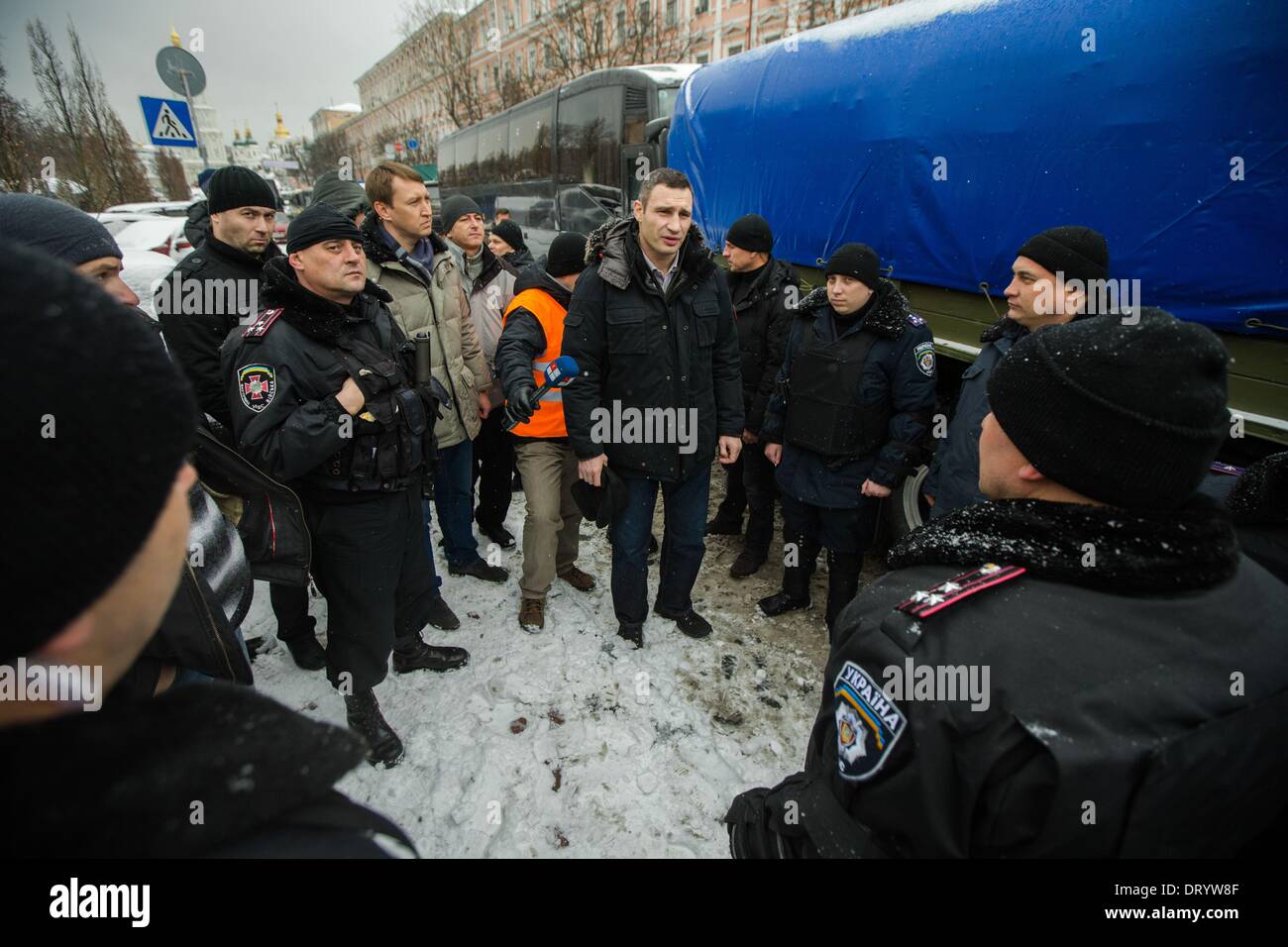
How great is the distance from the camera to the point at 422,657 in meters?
2.92

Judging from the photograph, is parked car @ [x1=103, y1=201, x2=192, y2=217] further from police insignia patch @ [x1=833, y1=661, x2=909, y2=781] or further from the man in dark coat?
police insignia patch @ [x1=833, y1=661, x2=909, y2=781]

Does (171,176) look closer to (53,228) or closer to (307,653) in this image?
(53,228)

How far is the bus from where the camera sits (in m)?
8.49

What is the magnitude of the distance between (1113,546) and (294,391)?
88.7 inches

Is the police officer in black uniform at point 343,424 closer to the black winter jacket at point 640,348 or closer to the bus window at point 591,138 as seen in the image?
the black winter jacket at point 640,348

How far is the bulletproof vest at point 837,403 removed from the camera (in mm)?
2934

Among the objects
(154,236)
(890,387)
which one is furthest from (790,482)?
(154,236)

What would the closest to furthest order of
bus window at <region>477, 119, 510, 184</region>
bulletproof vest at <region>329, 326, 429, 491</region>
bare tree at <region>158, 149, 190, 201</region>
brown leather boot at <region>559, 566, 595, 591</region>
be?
bulletproof vest at <region>329, 326, 429, 491</region> < brown leather boot at <region>559, 566, 595, 591</region> < bus window at <region>477, 119, 510, 184</region> < bare tree at <region>158, 149, 190, 201</region>

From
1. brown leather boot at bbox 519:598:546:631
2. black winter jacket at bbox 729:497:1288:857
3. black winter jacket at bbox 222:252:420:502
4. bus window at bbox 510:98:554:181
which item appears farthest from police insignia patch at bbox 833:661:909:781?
bus window at bbox 510:98:554:181

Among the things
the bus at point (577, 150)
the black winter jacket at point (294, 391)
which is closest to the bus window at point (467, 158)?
the bus at point (577, 150)

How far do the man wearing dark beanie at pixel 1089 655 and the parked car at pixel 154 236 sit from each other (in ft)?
44.5

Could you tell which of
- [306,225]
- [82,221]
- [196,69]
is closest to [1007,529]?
[306,225]

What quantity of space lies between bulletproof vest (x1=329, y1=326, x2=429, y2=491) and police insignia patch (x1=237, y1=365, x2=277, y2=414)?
0.77ft

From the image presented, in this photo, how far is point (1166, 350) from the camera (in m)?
0.96
